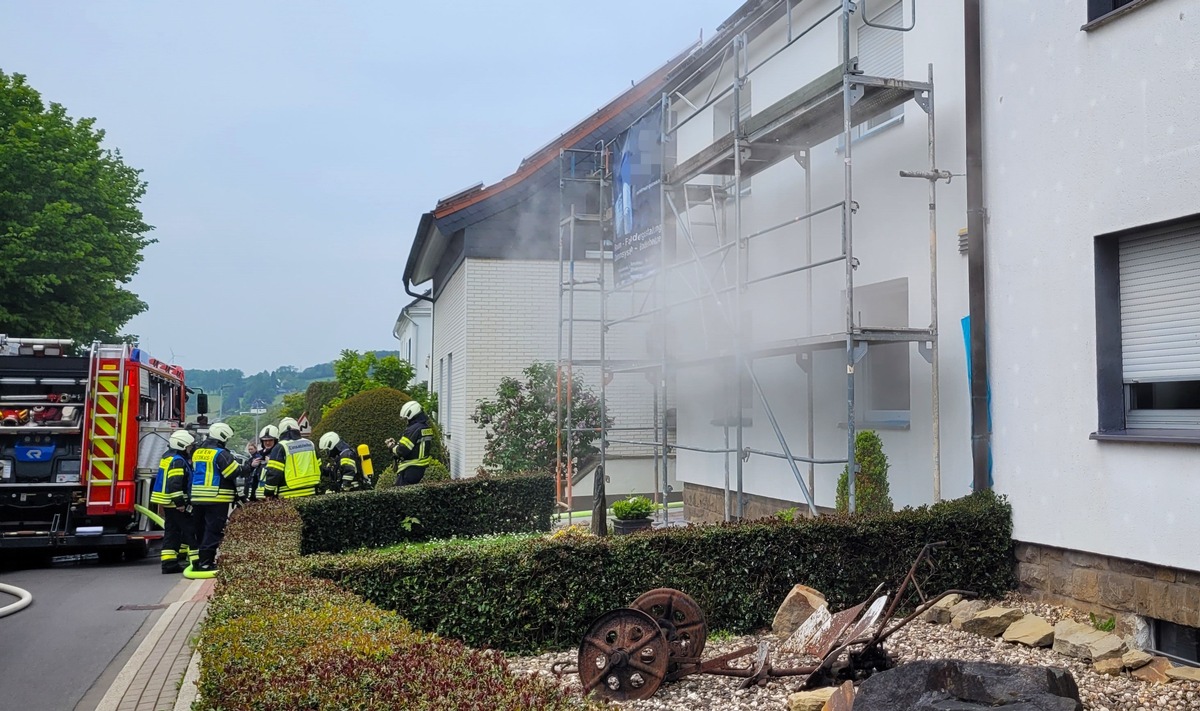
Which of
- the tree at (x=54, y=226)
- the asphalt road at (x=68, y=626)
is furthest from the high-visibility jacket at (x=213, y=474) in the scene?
the tree at (x=54, y=226)

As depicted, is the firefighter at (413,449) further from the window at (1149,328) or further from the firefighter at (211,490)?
the window at (1149,328)

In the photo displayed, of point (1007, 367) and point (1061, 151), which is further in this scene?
point (1007, 367)

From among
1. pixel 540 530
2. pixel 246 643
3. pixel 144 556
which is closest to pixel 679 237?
pixel 540 530

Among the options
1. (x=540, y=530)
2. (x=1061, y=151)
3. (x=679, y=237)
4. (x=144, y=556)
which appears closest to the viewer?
(x=1061, y=151)

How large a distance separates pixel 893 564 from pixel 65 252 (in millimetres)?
21562

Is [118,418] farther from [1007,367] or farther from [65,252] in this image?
[65,252]

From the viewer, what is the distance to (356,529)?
36.6ft

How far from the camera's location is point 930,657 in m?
6.28

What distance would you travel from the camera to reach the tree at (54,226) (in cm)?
2211

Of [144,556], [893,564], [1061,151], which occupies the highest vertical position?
[1061,151]

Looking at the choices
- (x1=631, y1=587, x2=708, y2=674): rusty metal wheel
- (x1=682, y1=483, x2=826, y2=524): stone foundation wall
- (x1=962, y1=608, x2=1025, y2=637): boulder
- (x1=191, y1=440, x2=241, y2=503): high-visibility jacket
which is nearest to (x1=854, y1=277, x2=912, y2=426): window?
(x1=682, y1=483, x2=826, y2=524): stone foundation wall

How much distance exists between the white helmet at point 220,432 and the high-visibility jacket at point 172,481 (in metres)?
0.46

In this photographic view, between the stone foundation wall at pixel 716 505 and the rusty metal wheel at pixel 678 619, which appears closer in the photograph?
the rusty metal wheel at pixel 678 619

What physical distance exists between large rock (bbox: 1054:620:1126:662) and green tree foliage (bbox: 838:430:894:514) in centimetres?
231
